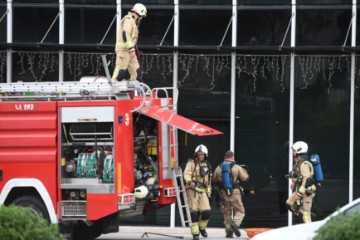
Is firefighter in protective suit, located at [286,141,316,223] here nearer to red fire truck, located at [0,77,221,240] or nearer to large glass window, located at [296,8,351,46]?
red fire truck, located at [0,77,221,240]

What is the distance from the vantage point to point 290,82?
19172 millimetres

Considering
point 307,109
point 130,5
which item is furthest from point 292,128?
point 130,5

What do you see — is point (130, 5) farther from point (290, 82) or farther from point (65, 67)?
point (290, 82)

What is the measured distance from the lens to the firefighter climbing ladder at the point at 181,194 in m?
15.9

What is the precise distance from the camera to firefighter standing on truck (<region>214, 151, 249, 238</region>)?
1735 centimetres

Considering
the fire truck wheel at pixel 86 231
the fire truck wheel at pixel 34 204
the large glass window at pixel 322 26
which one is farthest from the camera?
the large glass window at pixel 322 26

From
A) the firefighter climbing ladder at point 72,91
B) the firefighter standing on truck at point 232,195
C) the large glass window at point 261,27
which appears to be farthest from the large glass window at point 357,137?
the firefighter climbing ladder at point 72,91

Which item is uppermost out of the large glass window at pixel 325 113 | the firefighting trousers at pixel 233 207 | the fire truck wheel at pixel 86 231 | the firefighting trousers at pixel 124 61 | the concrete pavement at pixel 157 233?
the firefighting trousers at pixel 124 61

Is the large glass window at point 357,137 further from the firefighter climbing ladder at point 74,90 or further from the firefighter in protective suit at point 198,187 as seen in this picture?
the firefighter climbing ladder at point 74,90

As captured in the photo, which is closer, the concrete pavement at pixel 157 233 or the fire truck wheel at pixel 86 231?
the fire truck wheel at pixel 86 231

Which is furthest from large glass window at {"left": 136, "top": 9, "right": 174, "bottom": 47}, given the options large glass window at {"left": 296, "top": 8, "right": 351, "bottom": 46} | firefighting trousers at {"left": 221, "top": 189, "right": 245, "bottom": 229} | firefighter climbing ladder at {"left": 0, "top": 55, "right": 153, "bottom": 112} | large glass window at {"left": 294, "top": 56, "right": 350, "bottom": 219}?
firefighter climbing ladder at {"left": 0, "top": 55, "right": 153, "bottom": 112}

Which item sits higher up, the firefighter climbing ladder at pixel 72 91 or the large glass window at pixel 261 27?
the large glass window at pixel 261 27

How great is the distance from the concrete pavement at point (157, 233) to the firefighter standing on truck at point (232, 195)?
1.06 ft

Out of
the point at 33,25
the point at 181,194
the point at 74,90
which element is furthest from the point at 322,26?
the point at 74,90
